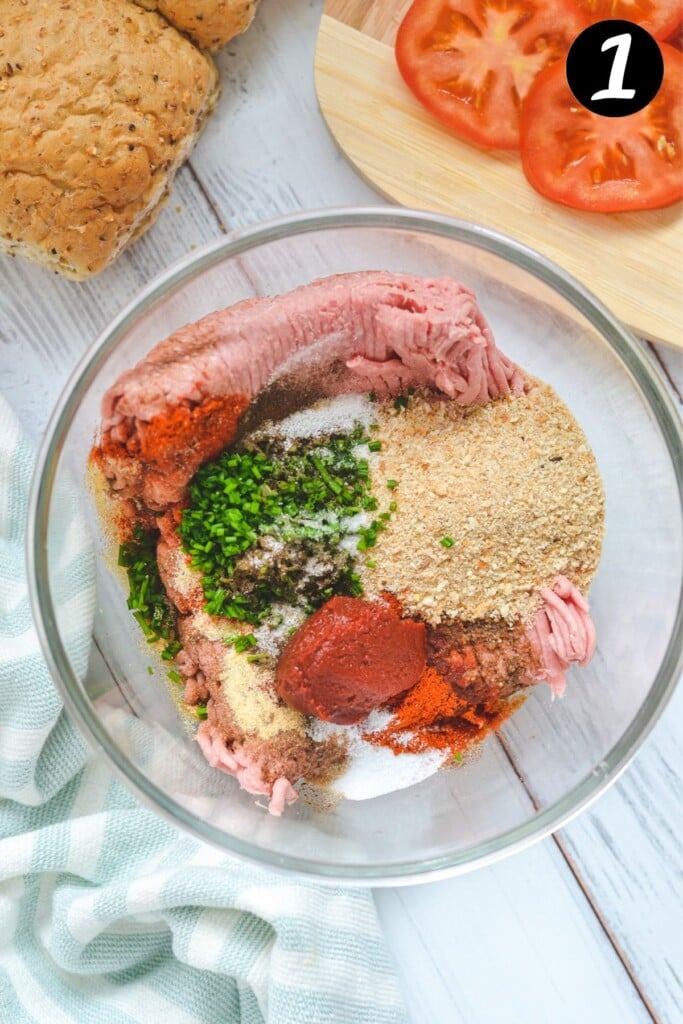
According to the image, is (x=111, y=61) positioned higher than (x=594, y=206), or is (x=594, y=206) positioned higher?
(x=111, y=61)

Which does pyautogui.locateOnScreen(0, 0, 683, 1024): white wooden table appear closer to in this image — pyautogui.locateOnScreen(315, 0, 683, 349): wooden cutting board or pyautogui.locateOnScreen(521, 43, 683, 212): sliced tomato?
pyautogui.locateOnScreen(315, 0, 683, 349): wooden cutting board

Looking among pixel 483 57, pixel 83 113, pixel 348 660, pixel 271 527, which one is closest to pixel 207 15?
pixel 83 113

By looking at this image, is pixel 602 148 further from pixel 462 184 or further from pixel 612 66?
pixel 462 184

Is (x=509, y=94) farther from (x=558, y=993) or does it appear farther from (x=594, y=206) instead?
(x=558, y=993)

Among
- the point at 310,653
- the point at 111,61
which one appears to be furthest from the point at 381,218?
the point at 310,653

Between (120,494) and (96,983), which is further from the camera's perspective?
(96,983)

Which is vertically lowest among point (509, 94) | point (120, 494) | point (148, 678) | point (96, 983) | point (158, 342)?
point (96, 983)
